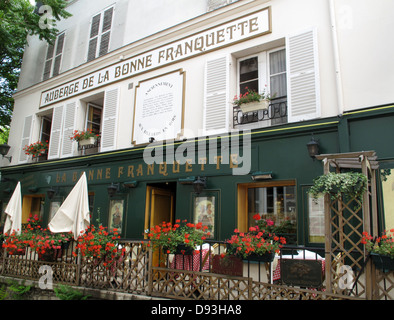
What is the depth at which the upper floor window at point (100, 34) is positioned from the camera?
10648 millimetres

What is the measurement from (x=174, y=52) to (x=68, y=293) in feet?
20.5

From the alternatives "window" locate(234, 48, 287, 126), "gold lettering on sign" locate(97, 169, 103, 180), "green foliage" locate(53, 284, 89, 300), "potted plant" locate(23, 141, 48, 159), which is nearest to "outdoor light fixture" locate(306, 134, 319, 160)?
"window" locate(234, 48, 287, 126)

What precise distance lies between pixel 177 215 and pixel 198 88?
314 centimetres

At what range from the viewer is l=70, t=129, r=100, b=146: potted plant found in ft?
32.1

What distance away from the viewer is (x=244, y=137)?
6.96 metres

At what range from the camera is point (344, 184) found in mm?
4277

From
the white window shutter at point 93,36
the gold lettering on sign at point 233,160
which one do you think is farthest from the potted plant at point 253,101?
the white window shutter at point 93,36

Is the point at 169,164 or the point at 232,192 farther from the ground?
the point at 169,164

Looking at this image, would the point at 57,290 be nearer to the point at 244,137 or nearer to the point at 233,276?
the point at 233,276

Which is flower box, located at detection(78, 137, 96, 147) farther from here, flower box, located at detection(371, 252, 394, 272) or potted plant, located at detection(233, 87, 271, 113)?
flower box, located at detection(371, 252, 394, 272)

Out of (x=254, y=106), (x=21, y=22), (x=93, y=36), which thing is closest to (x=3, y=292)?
(x=254, y=106)

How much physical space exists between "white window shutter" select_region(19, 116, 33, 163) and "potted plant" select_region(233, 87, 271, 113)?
8.42 meters

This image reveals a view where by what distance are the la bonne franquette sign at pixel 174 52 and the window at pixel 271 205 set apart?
3.42m
